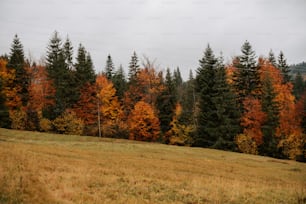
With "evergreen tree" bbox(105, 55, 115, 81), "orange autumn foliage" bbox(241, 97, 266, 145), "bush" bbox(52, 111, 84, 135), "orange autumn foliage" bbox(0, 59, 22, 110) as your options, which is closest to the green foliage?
"orange autumn foliage" bbox(241, 97, 266, 145)

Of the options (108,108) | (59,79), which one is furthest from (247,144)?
(59,79)

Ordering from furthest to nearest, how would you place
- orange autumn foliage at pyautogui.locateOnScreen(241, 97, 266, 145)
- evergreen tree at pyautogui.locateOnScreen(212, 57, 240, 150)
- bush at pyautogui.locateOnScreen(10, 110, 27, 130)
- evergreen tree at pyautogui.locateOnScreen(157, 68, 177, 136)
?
evergreen tree at pyautogui.locateOnScreen(157, 68, 177, 136)
bush at pyautogui.locateOnScreen(10, 110, 27, 130)
evergreen tree at pyautogui.locateOnScreen(212, 57, 240, 150)
orange autumn foliage at pyautogui.locateOnScreen(241, 97, 266, 145)

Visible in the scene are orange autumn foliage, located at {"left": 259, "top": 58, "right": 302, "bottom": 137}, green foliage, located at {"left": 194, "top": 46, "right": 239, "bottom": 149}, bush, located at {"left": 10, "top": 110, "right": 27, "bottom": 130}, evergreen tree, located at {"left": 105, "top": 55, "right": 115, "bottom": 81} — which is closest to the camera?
orange autumn foliage, located at {"left": 259, "top": 58, "right": 302, "bottom": 137}

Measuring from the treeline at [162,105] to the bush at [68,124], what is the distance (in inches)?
7.3

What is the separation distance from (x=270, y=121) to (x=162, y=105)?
20955mm

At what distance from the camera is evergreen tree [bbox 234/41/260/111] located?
184 feet

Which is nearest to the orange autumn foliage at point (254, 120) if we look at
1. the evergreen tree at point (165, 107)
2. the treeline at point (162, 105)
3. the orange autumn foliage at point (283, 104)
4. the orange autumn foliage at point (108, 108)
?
the treeline at point (162, 105)

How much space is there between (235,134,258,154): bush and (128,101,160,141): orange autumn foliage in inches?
615

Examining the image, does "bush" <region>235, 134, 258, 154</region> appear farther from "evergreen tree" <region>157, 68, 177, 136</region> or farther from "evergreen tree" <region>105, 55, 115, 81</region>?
"evergreen tree" <region>105, 55, 115, 81</region>

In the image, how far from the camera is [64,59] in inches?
2532

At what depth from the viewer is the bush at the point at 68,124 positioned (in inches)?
2196

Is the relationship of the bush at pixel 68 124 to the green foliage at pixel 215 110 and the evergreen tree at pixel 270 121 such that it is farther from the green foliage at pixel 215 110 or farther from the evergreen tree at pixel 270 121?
the evergreen tree at pixel 270 121

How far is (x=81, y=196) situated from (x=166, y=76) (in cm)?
5399

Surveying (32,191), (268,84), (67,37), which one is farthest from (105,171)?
(67,37)
